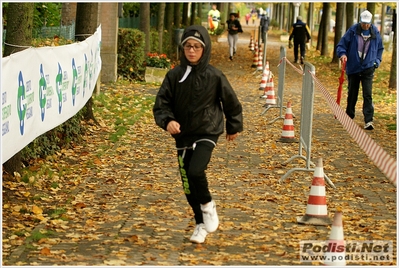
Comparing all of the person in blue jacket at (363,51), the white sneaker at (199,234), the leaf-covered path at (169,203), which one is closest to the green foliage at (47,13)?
the leaf-covered path at (169,203)

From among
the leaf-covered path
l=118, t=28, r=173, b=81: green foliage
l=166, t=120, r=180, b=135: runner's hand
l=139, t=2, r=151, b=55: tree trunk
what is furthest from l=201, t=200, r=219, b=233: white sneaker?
l=139, t=2, r=151, b=55: tree trunk

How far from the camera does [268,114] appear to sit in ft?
59.5

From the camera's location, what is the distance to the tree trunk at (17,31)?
10.1m

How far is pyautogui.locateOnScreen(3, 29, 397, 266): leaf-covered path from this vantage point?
740 cm

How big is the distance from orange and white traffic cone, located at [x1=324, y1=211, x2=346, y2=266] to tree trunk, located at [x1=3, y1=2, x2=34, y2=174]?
4439 mm

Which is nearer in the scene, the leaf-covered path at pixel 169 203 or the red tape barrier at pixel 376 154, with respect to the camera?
the red tape barrier at pixel 376 154

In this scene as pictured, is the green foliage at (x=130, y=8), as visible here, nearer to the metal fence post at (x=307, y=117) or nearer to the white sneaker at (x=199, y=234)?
the metal fence post at (x=307, y=117)

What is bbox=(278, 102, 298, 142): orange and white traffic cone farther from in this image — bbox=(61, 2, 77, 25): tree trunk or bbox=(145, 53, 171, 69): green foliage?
bbox=(145, 53, 171, 69): green foliage

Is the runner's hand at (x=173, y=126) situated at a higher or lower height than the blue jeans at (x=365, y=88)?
higher

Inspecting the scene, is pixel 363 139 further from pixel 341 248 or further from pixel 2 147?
pixel 2 147

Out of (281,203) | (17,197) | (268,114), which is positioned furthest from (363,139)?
(268,114)

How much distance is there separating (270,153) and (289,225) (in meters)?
4.54

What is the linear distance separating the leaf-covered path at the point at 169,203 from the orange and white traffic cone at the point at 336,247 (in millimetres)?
308

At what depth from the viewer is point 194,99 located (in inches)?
300
